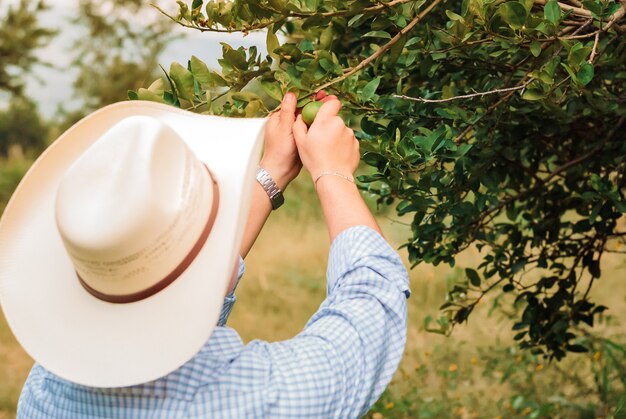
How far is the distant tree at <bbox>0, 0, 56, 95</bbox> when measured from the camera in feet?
25.7

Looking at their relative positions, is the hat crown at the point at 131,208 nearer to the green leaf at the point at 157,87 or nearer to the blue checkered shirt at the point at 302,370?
the blue checkered shirt at the point at 302,370

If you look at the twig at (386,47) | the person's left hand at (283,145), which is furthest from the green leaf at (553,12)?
the person's left hand at (283,145)

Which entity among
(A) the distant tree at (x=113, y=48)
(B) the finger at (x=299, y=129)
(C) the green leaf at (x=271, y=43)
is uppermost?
(C) the green leaf at (x=271, y=43)

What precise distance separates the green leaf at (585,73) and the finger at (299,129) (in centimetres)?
58

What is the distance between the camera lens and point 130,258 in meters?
1.19

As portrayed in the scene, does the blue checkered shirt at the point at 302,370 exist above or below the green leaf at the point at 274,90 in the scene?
below

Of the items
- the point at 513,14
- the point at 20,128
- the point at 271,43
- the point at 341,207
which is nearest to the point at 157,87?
the point at 271,43

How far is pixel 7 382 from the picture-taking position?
483cm

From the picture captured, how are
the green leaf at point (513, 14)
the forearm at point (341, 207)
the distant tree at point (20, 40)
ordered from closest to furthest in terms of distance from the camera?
1. the forearm at point (341, 207)
2. the green leaf at point (513, 14)
3. the distant tree at point (20, 40)

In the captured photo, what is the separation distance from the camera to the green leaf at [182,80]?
5.61 ft

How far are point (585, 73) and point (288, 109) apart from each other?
2.04 ft

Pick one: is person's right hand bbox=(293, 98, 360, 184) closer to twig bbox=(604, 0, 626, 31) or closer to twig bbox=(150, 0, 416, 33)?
twig bbox=(150, 0, 416, 33)

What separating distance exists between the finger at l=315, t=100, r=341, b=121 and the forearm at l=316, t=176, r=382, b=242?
117mm

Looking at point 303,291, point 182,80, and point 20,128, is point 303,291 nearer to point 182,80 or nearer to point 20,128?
point 182,80
